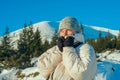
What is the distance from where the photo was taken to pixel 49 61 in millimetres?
4680

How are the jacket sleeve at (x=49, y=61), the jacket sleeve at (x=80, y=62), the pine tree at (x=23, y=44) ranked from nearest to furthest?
the jacket sleeve at (x=80, y=62) < the jacket sleeve at (x=49, y=61) < the pine tree at (x=23, y=44)

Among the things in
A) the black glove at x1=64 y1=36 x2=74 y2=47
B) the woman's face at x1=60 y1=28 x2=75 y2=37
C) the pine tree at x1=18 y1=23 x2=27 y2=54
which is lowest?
the pine tree at x1=18 y1=23 x2=27 y2=54

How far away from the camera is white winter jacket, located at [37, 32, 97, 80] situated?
4.36 meters

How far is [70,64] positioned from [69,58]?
81 millimetres

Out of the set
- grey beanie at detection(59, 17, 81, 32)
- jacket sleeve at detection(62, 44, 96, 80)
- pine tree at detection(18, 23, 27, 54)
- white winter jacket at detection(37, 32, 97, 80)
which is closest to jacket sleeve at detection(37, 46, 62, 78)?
white winter jacket at detection(37, 32, 97, 80)

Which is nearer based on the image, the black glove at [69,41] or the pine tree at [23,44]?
the black glove at [69,41]

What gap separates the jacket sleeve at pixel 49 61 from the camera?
15.3 feet

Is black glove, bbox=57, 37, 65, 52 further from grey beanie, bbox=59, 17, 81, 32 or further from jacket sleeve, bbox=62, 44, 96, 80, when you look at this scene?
grey beanie, bbox=59, 17, 81, 32

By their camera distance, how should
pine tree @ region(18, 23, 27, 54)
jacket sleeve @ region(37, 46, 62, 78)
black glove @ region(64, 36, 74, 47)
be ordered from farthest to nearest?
pine tree @ region(18, 23, 27, 54)
jacket sleeve @ region(37, 46, 62, 78)
black glove @ region(64, 36, 74, 47)

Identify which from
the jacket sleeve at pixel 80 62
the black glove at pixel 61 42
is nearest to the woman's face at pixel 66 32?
the black glove at pixel 61 42

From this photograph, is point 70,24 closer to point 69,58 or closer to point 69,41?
point 69,41

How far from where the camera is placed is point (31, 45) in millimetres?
62812

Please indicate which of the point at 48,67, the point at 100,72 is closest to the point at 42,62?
the point at 48,67

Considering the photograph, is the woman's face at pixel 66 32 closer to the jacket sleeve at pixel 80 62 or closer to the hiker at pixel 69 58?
the hiker at pixel 69 58
